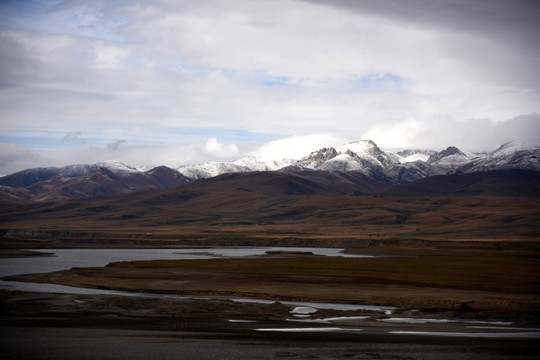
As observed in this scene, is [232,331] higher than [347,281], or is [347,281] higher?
[232,331]

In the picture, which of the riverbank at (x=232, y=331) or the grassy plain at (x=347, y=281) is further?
the grassy plain at (x=347, y=281)

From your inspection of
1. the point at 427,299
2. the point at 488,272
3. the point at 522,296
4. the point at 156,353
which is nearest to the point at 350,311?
the point at 427,299

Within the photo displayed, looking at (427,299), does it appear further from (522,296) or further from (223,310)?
(223,310)

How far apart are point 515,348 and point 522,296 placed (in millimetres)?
→ 22417

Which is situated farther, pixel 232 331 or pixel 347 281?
pixel 347 281

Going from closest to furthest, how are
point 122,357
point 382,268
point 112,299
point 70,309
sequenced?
point 122,357
point 70,309
point 112,299
point 382,268

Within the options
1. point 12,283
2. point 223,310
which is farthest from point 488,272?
point 12,283

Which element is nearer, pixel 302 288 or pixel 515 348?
pixel 515 348

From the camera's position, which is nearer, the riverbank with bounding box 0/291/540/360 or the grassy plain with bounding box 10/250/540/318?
the riverbank with bounding box 0/291/540/360

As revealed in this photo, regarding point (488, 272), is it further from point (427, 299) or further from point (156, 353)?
point (156, 353)

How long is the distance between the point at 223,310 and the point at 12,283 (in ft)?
90.5

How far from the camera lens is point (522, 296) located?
52625 mm

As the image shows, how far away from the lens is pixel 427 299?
168ft

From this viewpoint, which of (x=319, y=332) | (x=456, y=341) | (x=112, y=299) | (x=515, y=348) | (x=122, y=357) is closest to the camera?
(x=122, y=357)
